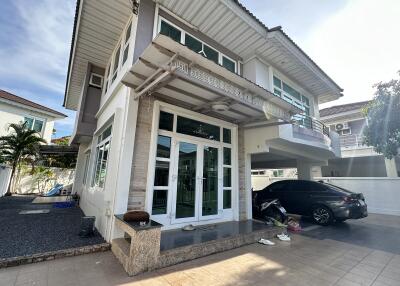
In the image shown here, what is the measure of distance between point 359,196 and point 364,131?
3.20m

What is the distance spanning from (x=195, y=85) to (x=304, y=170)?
1016cm

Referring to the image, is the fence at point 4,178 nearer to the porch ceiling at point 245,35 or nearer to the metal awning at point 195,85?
the metal awning at point 195,85

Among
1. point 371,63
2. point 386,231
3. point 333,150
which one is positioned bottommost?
point 386,231

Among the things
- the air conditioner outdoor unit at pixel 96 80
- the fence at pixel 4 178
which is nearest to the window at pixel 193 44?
the air conditioner outdoor unit at pixel 96 80

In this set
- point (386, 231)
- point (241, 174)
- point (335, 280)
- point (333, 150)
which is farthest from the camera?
point (333, 150)

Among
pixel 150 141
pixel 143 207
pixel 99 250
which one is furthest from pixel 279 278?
pixel 150 141

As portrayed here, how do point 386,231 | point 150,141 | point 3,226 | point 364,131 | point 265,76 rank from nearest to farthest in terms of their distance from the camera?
1. point 150,141
2. point 3,226
3. point 386,231
4. point 265,76
5. point 364,131

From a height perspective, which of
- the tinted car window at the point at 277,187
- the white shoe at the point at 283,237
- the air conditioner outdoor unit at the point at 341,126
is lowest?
the white shoe at the point at 283,237

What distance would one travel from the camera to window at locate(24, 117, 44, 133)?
1705cm

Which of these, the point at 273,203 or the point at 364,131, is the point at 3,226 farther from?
the point at 364,131

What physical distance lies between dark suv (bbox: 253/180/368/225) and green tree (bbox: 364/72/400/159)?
259 centimetres

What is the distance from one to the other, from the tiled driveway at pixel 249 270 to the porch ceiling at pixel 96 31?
21.7ft

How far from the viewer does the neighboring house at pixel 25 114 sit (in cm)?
1533

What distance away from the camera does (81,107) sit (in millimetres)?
8586
